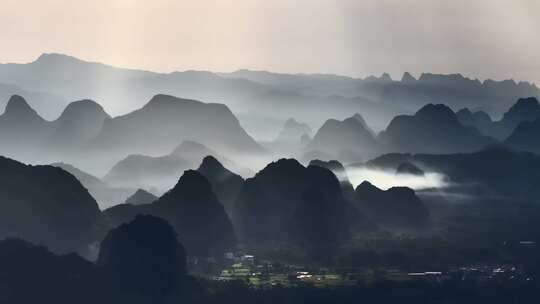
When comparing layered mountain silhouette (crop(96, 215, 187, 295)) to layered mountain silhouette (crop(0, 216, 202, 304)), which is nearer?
layered mountain silhouette (crop(0, 216, 202, 304))

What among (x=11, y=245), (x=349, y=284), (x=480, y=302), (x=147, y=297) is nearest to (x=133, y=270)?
(x=147, y=297)

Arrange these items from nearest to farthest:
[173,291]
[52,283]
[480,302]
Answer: [52,283] < [173,291] < [480,302]

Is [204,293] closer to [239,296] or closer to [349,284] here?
[239,296]

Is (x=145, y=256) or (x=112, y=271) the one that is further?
(x=145, y=256)

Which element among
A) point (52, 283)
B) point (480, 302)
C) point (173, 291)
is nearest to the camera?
point (52, 283)

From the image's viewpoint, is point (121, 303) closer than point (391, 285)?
Yes

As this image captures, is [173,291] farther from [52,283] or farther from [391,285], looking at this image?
[391,285]

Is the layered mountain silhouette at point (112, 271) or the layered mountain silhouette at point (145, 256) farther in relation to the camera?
the layered mountain silhouette at point (145, 256)

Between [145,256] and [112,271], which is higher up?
[145,256]

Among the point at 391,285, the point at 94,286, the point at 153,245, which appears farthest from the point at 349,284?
the point at 94,286
